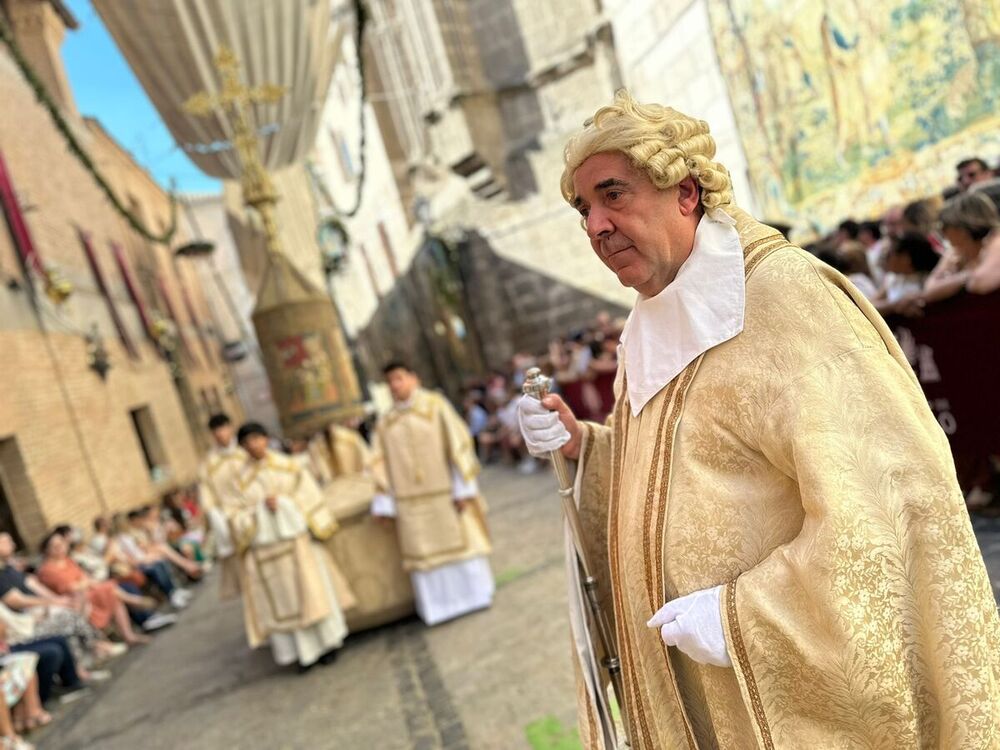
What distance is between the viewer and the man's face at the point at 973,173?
559cm

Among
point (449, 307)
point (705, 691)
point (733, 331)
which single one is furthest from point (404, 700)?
point (449, 307)

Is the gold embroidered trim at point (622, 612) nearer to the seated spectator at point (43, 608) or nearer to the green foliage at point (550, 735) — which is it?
the green foliage at point (550, 735)

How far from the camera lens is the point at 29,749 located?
5.39m

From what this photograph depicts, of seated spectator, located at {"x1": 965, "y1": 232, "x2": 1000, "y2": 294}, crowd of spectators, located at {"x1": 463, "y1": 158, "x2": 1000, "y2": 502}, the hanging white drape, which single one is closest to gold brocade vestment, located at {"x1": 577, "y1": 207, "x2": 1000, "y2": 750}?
crowd of spectators, located at {"x1": 463, "y1": 158, "x2": 1000, "y2": 502}

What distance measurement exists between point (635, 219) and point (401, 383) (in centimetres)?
427

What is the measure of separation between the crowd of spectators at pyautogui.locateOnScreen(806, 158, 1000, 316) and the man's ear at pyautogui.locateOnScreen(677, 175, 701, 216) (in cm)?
230

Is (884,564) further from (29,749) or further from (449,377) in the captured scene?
(449,377)

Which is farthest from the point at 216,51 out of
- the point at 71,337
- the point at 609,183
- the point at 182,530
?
the point at 182,530

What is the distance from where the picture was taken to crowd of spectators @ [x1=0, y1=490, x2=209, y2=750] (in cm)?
616

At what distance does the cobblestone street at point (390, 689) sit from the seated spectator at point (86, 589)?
76 cm

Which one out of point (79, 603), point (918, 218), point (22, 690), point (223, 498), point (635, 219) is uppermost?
point (635, 219)

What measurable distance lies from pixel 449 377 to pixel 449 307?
248 cm

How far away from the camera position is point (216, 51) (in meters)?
6.73

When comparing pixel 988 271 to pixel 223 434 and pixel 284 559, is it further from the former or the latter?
pixel 223 434
